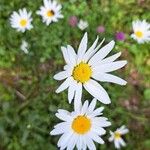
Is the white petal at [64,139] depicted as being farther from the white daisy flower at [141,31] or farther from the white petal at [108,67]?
the white daisy flower at [141,31]

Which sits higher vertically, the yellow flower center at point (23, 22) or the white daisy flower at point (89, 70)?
the yellow flower center at point (23, 22)

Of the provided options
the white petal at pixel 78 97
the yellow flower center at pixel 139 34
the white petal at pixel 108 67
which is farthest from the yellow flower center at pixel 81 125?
the yellow flower center at pixel 139 34

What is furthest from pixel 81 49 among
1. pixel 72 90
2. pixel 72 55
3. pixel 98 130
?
pixel 98 130

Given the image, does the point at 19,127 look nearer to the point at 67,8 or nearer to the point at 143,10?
the point at 67,8

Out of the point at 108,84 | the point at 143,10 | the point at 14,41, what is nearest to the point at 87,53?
the point at 108,84

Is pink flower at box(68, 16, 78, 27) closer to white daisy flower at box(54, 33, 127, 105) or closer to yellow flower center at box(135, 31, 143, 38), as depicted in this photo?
yellow flower center at box(135, 31, 143, 38)

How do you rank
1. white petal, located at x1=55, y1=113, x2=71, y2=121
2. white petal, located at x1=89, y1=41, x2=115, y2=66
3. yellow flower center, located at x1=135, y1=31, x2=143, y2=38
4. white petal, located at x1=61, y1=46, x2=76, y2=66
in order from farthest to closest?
yellow flower center, located at x1=135, y1=31, x2=143, y2=38, white petal, located at x1=55, y1=113, x2=71, y2=121, white petal, located at x1=89, y1=41, x2=115, y2=66, white petal, located at x1=61, y1=46, x2=76, y2=66

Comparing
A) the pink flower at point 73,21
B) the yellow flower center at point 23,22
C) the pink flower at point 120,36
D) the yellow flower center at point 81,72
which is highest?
the pink flower at point 73,21

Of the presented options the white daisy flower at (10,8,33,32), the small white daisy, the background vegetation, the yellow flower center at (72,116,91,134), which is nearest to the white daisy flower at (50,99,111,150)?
the yellow flower center at (72,116,91,134)
